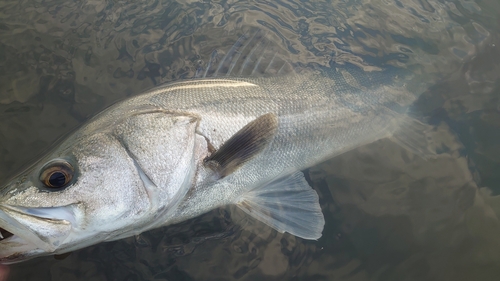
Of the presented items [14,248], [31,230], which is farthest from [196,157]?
[14,248]

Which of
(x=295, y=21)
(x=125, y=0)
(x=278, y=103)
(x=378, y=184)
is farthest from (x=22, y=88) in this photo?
(x=378, y=184)

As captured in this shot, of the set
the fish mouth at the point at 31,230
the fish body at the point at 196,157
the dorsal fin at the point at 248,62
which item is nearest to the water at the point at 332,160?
the fish body at the point at 196,157

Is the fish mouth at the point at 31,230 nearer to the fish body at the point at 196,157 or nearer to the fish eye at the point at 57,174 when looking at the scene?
the fish body at the point at 196,157

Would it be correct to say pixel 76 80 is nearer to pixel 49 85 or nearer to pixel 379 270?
pixel 49 85

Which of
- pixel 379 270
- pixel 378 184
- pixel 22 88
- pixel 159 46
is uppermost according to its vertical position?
pixel 159 46

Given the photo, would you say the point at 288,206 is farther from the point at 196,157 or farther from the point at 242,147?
the point at 196,157
